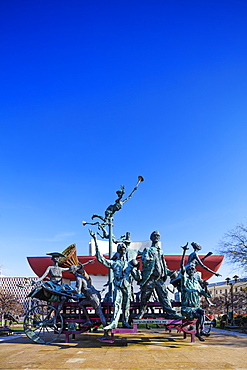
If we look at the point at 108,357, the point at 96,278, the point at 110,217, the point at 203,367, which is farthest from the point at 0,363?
the point at 96,278

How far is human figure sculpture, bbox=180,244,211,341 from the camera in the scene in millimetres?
8820

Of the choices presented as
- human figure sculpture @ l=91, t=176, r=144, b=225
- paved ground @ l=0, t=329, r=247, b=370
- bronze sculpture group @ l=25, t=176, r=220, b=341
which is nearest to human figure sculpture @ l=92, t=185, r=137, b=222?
human figure sculpture @ l=91, t=176, r=144, b=225

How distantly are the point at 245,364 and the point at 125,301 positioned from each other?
10.7ft

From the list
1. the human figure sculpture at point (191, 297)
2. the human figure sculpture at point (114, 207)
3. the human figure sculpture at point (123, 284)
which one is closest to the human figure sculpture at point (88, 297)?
the human figure sculpture at point (123, 284)

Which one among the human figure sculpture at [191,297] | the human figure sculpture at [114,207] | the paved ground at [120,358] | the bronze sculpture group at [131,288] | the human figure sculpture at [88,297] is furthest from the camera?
the human figure sculpture at [114,207]

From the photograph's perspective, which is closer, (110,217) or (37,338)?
(37,338)

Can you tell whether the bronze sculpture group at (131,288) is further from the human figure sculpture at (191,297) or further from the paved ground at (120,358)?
the paved ground at (120,358)

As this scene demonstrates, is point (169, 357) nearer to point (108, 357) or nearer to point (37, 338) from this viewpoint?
point (108, 357)

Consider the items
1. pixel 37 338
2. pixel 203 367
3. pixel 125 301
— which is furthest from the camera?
pixel 37 338

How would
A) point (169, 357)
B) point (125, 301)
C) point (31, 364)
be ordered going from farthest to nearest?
point (125, 301)
point (169, 357)
point (31, 364)

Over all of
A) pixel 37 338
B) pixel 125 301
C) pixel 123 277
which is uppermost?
pixel 123 277

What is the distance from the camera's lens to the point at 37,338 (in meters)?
9.16

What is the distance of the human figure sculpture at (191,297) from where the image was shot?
8820 millimetres

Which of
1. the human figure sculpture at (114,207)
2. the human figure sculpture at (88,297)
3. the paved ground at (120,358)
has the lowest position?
the paved ground at (120,358)
